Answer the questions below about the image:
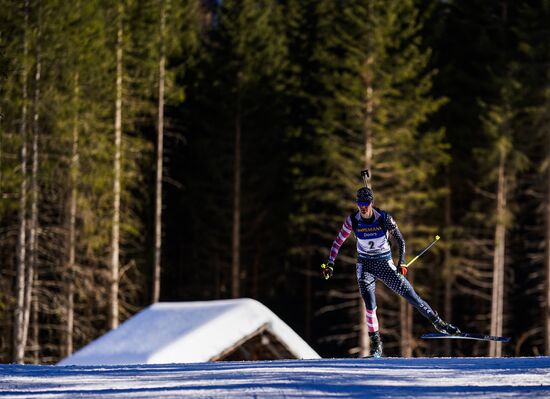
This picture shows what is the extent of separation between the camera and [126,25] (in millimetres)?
29672

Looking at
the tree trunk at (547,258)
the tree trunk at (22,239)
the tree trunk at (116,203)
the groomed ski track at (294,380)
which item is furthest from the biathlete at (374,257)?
the tree trunk at (547,258)

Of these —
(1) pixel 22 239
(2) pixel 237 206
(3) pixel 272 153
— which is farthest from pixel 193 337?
(3) pixel 272 153

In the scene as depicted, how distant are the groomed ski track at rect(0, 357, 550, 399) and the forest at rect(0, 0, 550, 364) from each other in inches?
522

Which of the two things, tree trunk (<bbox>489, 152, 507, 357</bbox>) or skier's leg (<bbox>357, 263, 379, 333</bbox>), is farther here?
tree trunk (<bbox>489, 152, 507, 357</bbox>)

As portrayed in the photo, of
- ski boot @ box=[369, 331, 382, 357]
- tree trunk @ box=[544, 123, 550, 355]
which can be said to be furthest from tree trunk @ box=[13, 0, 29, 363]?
tree trunk @ box=[544, 123, 550, 355]

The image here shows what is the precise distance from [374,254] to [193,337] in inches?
271

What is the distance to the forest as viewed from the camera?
24.8 metres

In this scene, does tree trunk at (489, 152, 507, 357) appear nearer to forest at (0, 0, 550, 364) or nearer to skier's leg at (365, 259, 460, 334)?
forest at (0, 0, 550, 364)

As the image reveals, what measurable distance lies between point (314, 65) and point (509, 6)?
8.34 m

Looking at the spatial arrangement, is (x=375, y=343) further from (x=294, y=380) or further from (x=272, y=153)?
(x=272, y=153)

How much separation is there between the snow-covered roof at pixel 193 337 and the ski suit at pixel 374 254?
597cm

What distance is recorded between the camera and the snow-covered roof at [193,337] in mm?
18031

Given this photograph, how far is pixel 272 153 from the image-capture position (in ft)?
131

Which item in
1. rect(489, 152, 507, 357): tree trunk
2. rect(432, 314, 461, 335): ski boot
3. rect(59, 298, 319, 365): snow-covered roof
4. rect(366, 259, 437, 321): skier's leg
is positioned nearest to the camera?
rect(366, 259, 437, 321): skier's leg
